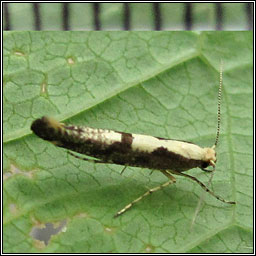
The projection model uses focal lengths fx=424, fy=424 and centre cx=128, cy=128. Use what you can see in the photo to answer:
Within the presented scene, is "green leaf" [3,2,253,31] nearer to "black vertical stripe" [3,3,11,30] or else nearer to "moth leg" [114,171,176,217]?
"black vertical stripe" [3,3,11,30]

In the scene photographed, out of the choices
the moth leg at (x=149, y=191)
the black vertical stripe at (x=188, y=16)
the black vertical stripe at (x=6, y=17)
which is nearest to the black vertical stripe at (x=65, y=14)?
the black vertical stripe at (x=6, y=17)

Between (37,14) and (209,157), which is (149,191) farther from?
(37,14)

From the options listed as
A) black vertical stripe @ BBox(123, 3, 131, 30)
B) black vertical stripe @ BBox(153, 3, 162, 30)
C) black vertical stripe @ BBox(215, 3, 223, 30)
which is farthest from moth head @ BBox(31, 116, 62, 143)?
black vertical stripe @ BBox(215, 3, 223, 30)

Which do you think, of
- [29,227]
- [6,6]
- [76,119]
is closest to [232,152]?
[76,119]

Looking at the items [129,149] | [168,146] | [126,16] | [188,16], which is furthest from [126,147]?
[188,16]

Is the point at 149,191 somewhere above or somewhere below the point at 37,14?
below

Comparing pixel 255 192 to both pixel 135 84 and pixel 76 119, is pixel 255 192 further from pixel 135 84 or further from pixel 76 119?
pixel 76 119
